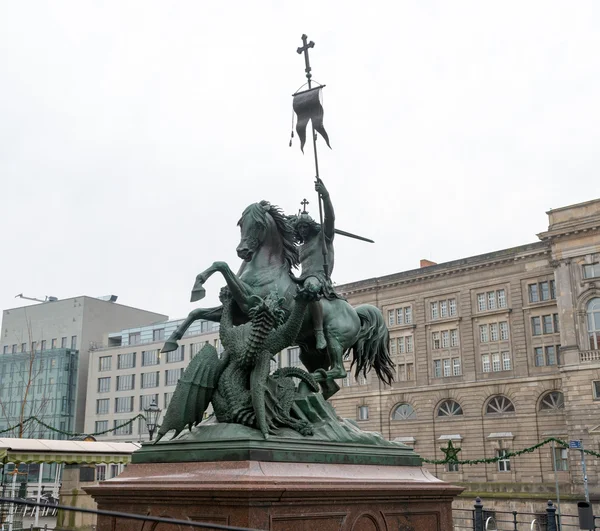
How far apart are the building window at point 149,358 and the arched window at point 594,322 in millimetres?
45464

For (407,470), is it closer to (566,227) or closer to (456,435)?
(566,227)

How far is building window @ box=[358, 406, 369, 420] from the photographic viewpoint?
222 ft

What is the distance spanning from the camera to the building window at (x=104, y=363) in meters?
84.3

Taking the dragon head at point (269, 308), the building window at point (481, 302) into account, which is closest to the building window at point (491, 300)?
the building window at point (481, 302)

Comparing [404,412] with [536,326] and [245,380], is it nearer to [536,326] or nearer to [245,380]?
[536,326]

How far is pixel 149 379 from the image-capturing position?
80562 mm

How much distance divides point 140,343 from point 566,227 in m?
48.9

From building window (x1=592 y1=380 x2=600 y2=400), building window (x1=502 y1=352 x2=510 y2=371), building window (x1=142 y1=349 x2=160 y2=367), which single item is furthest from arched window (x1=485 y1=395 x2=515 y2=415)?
building window (x1=142 y1=349 x2=160 y2=367)

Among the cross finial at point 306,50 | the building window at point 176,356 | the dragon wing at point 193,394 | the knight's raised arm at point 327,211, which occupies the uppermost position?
the building window at point 176,356

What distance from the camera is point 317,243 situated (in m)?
9.80

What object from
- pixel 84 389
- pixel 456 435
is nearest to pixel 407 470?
pixel 456 435

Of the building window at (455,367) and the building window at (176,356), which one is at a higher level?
the building window at (176,356)

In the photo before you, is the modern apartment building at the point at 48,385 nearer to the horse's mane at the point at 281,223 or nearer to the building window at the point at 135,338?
the building window at the point at 135,338

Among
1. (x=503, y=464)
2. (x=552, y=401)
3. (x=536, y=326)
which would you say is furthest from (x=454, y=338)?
(x=503, y=464)
